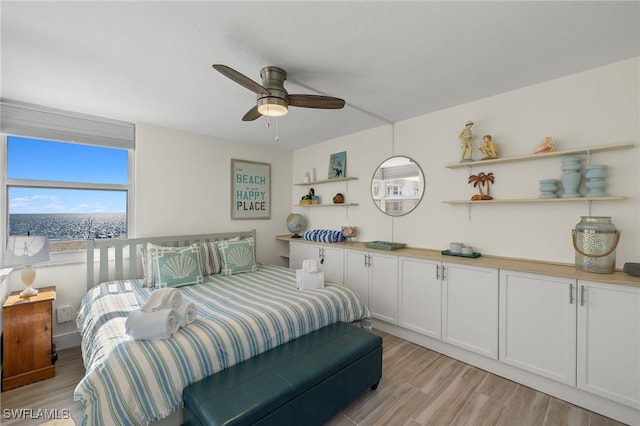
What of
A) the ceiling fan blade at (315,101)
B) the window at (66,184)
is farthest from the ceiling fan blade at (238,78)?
the window at (66,184)

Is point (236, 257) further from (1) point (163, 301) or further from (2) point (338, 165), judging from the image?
(2) point (338, 165)

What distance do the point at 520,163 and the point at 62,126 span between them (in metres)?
4.59

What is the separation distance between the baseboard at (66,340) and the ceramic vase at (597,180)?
16.1 ft

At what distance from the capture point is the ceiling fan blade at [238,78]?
157cm

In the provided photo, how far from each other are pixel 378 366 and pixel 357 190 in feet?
7.67

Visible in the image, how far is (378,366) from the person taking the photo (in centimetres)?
209

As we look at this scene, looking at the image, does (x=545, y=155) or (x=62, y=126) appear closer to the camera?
(x=545, y=155)

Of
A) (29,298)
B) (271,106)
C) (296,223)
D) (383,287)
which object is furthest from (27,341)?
(383,287)

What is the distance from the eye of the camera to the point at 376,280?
317cm

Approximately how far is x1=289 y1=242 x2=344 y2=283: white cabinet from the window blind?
8.44 feet

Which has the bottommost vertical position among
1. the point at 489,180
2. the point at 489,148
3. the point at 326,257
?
the point at 326,257

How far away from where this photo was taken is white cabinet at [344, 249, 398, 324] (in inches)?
119

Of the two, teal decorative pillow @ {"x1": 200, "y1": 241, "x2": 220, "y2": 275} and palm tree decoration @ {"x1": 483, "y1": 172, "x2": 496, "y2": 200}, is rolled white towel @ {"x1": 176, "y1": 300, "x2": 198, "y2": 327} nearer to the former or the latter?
teal decorative pillow @ {"x1": 200, "y1": 241, "x2": 220, "y2": 275}

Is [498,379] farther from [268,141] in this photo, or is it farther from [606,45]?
[268,141]
